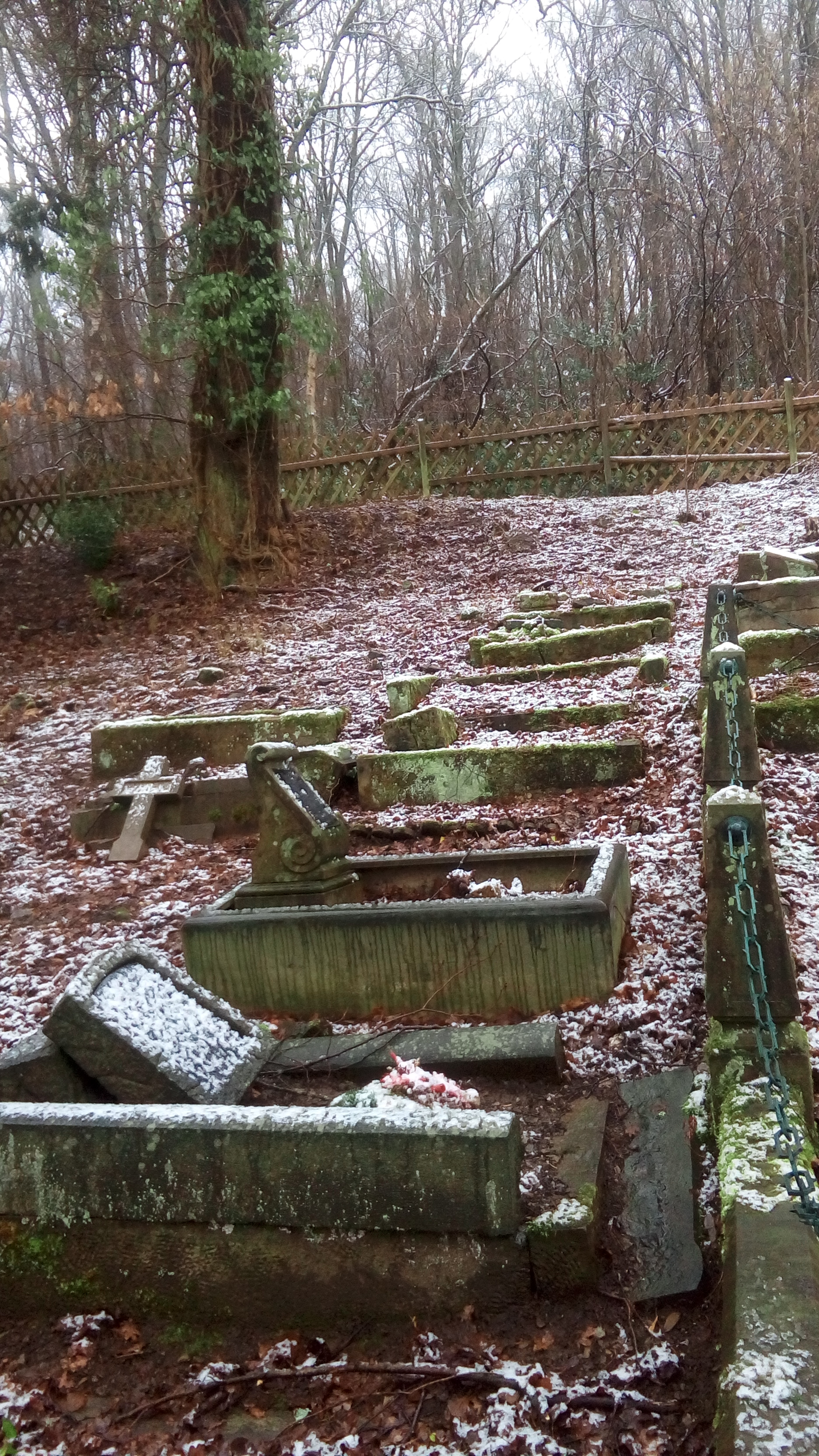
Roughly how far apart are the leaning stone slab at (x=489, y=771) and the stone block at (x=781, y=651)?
4.88ft

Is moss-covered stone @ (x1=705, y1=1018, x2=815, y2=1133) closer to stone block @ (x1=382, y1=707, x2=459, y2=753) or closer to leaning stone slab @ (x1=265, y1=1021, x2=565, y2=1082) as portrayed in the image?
leaning stone slab @ (x1=265, y1=1021, x2=565, y2=1082)

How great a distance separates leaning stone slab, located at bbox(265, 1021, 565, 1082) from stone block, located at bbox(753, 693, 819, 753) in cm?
303

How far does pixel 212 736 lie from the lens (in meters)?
7.90

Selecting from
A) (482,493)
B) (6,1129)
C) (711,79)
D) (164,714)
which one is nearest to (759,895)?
(6,1129)

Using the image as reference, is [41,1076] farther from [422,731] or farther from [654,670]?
[654,670]

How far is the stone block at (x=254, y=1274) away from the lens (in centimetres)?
300

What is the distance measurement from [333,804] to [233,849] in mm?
702

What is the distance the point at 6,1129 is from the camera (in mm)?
3283

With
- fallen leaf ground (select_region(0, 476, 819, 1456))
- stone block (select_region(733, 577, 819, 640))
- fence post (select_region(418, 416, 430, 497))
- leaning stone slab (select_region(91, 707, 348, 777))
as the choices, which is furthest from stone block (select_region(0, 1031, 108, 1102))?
fence post (select_region(418, 416, 430, 497))

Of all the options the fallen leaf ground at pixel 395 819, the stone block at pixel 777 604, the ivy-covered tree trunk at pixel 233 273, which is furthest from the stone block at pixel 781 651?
the ivy-covered tree trunk at pixel 233 273

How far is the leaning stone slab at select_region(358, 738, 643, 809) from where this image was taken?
653cm

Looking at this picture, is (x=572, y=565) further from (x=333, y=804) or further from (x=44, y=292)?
(x=44, y=292)

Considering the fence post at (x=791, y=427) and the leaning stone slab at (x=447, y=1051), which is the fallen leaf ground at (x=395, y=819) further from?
the fence post at (x=791, y=427)

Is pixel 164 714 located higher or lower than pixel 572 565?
lower
